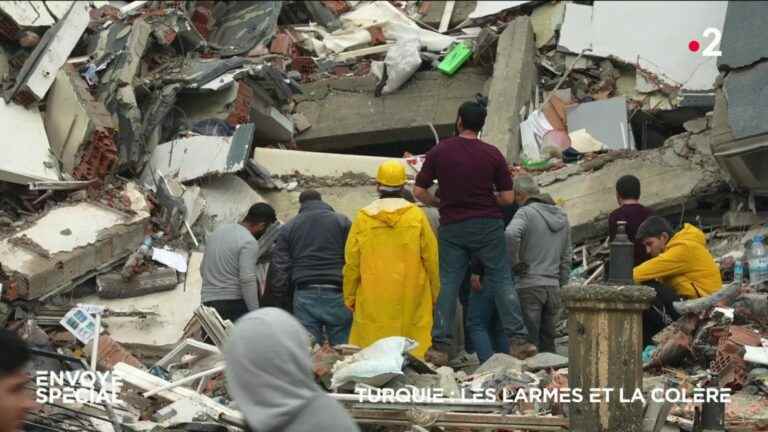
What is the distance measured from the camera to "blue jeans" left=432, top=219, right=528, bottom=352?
861 cm

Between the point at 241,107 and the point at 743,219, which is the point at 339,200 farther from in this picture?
the point at 743,219

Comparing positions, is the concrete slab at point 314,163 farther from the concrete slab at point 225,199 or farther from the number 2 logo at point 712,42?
the number 2 logo at point 712,42

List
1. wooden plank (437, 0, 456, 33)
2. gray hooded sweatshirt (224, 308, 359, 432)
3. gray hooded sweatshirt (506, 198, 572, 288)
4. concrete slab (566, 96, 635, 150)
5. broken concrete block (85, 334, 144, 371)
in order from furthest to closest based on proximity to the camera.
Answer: wooden plank (437, 0, 456, 33)
concrete slab (566, 96, 635, 150)
broken concrete block (85, 334, 144, 371)
gray hooded sweatshirt (506, 198, 572, 288)
gray hooded sweatshirt (224, 308, 359, 432)

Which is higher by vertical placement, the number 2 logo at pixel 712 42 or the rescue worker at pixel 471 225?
the number 2 logo at pixel 712 42

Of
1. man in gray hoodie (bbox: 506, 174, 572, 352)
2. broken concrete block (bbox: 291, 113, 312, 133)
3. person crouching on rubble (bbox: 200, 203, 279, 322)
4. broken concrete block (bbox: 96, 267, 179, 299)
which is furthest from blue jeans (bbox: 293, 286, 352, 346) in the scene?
broken concrete block (bbox: 291, 113, 312, 133)

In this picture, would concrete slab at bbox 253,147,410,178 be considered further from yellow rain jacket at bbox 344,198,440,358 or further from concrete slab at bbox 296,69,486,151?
yellow rain jacket at bbox 344,198,440,358

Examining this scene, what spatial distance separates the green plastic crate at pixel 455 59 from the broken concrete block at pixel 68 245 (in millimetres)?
4269

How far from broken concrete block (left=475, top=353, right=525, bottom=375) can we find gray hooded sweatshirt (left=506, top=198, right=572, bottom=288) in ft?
2.56

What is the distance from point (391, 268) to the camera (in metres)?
8.31

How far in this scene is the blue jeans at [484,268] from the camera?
8.61 meters

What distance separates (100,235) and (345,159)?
281 centimetres

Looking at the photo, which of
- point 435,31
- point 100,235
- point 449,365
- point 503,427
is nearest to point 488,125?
point 435,31

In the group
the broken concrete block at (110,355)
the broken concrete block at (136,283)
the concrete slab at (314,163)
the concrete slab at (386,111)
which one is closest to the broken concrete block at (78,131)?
the broken concrete block at (136,283)

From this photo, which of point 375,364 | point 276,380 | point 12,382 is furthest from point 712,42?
point 12,382
